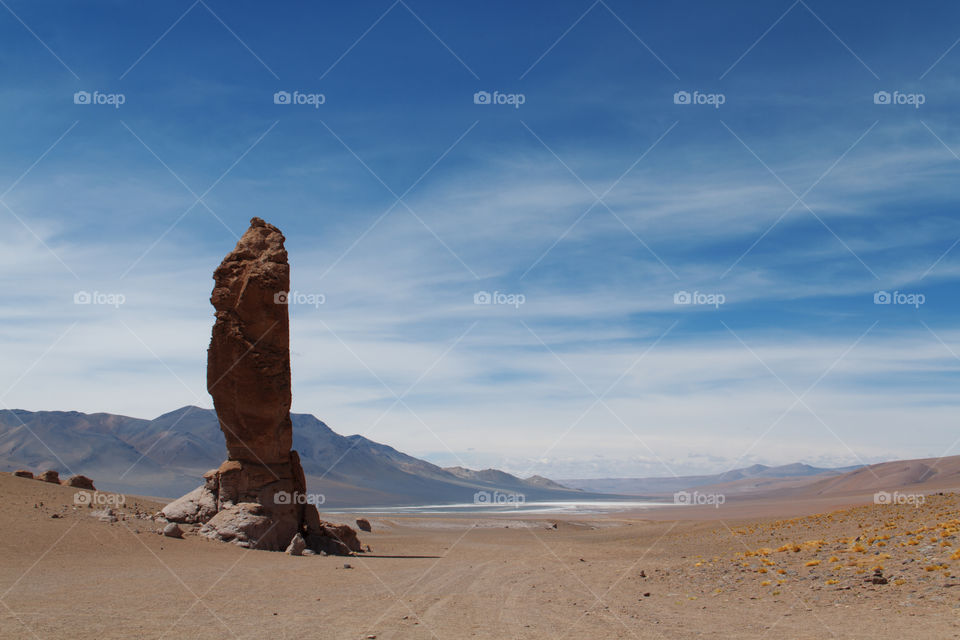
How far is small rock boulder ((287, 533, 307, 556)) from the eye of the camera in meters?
21.2

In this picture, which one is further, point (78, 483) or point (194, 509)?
point (78, 483)

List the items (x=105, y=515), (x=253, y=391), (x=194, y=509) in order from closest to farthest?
(x=105, y=515) → (x=253, y=391) → (x=194, y=509)

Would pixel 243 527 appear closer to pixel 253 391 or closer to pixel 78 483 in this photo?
pixel 253 391

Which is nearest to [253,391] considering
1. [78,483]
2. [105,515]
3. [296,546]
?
[296,546]

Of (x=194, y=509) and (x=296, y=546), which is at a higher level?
(x=194, y=509)

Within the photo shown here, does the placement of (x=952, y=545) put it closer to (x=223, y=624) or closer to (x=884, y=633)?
(x=884, y=633)

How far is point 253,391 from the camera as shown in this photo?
22.9 m

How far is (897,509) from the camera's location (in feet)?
92.9

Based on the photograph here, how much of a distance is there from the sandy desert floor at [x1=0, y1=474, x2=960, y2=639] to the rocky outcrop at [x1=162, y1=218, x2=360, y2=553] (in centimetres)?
199

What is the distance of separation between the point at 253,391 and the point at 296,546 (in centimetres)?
508

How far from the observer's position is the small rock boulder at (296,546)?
21203 millimetres

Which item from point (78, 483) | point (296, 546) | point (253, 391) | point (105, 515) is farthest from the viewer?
point (78, 483)

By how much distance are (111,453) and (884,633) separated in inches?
7936

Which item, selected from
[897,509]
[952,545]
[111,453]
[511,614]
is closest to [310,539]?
[511,614]
